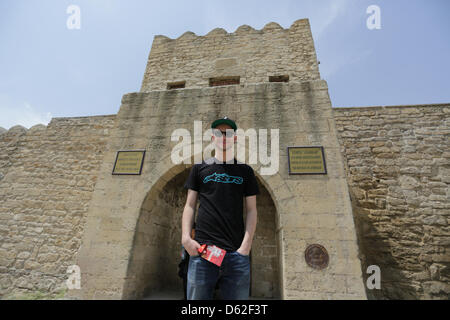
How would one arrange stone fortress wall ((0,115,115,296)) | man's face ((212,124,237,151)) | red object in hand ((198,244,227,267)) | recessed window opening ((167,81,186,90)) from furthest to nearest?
recessed window opening ((167,81,186,90)) < stone fortress wall ((0,115,115,296)) < man's face ((212,124,237,151)) < red object in hand ((198,244,227,267))

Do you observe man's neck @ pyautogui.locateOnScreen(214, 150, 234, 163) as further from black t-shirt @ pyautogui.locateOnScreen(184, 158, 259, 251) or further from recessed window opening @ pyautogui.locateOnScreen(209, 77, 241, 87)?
recessed window opening @ pyautogui.locateOnScreen(209, 77, 241, 87)

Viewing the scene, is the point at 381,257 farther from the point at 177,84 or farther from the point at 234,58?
the point at 177,84

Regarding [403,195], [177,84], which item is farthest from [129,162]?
[403,195]

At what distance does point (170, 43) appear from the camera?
7.26 meters

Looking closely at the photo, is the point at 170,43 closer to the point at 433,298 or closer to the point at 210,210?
the point at 210,210

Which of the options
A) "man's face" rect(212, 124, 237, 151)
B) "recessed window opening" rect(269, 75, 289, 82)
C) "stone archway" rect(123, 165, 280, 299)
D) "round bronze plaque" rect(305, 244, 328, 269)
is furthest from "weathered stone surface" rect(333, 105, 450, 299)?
"man's face" rect(212, 124, 237, 151)

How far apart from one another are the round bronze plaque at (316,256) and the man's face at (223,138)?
203 cm

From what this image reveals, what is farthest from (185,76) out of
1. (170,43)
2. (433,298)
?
(433,298)

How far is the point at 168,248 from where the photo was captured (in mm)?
4496

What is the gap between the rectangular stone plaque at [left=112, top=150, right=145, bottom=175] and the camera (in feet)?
12.5

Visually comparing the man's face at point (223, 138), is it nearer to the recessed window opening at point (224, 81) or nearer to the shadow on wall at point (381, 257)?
the shadow on wall at point (381, 257)

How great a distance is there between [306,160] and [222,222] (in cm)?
223

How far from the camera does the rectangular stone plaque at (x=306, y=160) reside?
339 centimetres

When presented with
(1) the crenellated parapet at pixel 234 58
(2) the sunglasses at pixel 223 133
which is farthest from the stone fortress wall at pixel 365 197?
(2) the sunglasses at pixel 223 133
